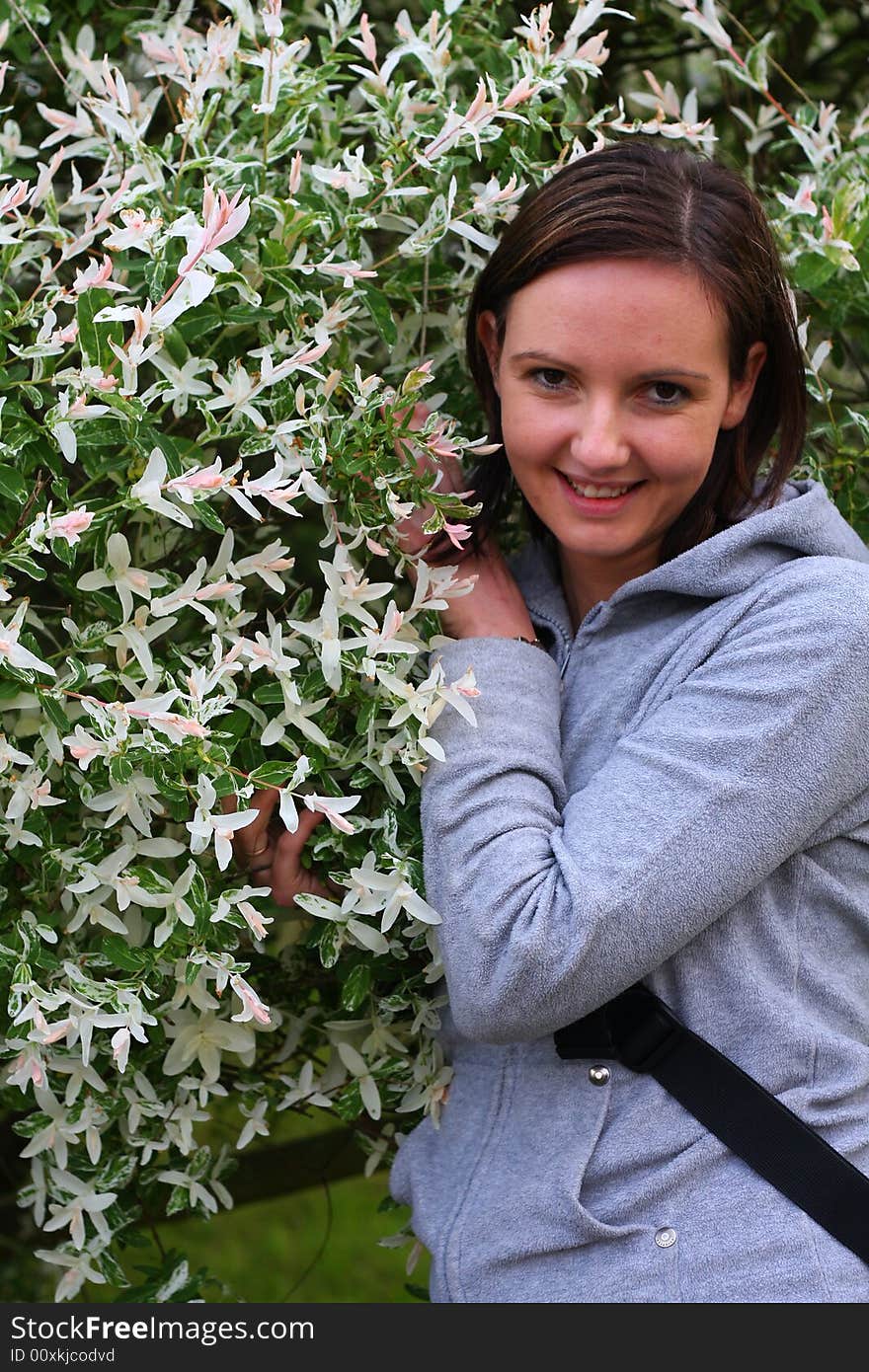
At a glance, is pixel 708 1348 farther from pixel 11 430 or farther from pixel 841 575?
pixel 11 430

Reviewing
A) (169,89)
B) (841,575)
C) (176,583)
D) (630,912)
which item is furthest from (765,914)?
(169,89)

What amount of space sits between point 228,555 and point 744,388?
0.65 m

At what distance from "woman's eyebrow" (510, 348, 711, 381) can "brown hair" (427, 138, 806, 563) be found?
0.09 metres

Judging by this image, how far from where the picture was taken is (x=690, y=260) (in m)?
1.63

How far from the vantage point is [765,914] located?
157 cm

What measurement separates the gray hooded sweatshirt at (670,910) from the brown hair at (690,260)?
12 cm

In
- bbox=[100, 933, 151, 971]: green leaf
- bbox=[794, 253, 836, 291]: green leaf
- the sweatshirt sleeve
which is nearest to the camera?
the sweatshirt sleeve

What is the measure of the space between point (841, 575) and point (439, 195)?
65 cm

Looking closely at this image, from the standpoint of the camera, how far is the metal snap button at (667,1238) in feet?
5.00

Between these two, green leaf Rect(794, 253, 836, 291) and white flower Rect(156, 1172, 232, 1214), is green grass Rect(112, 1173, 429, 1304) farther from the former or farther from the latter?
green leaf Rect(794, 253, 836, 291)

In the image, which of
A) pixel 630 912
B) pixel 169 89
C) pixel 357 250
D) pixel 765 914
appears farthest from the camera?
pixel 169 89

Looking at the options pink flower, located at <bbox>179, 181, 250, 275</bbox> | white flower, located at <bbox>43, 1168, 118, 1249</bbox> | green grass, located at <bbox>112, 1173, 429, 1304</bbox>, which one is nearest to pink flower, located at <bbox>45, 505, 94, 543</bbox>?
pink flower, located at <bbox>179, 181, 250, 275</bbox>

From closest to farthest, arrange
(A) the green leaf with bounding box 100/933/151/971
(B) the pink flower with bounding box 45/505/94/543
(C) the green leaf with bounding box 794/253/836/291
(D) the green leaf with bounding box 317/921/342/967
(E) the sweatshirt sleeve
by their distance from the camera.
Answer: (B) the pink flower with bounding box 45/505/94/543 < (E) the sweatshirt sleeve < (A) the green leaf with bounding box 100/933/151/971 < (D) the green leaf with bounding box 317/921/342/967 < (C) the green leaf with bounding box 794/253/836/291

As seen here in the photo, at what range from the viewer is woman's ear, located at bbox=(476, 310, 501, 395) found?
71.6 inches
